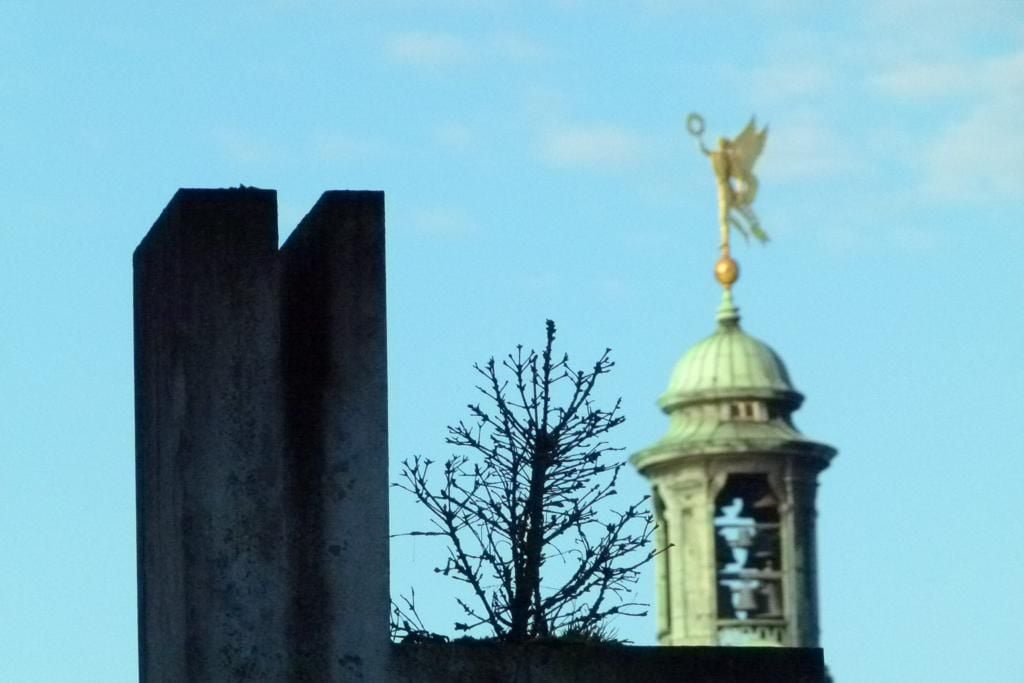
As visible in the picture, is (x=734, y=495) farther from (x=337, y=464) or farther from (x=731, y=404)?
(x=337, y=464)

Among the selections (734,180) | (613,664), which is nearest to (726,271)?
(734,180)

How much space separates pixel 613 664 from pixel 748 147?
7968 cm

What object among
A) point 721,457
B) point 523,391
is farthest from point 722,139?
point 523,391

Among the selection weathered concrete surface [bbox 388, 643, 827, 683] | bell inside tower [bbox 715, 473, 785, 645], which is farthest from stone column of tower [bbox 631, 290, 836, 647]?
weathered concrete surface [bbox 388, 643, 827, 683]

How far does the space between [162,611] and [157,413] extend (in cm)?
49

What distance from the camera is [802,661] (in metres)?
8.30

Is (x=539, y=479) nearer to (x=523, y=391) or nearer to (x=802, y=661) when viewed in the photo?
(x=523, y=391)

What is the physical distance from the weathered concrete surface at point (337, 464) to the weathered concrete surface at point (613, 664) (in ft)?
Result: 0.68

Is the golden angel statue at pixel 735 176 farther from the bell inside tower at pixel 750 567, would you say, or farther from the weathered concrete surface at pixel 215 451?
the weathered concrete surface at pixel 215 451

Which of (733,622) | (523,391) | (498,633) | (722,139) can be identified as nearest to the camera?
(498,633)

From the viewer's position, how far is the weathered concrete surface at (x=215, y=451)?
26.4 ft

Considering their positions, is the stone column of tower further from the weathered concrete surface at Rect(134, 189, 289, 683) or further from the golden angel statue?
the weathered concrete surface at Rect(134, 189, 289, 683)

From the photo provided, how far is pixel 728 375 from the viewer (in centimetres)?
7956

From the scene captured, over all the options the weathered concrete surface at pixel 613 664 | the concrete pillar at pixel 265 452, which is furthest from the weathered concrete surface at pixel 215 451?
the weathered concrete surface at pixel 613 664
